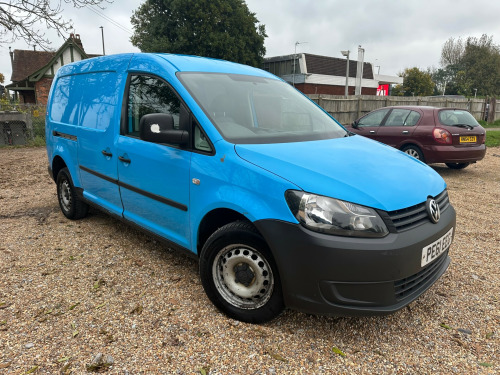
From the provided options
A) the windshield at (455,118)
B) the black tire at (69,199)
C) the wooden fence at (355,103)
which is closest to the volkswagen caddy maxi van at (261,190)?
the black tire at (69,199)

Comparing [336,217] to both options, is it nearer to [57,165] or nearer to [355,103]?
[57,165]

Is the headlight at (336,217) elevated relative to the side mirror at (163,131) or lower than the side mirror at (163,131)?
lower

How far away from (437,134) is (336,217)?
21.1 ft

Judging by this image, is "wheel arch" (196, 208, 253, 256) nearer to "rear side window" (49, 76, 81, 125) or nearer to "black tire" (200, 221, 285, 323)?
"black tire" (200, 221, 285, 323)

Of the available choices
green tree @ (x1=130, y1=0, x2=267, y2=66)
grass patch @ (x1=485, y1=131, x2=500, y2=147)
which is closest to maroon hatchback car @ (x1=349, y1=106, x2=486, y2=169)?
grass patch @ (x1=485, y1=131, x2=500, y2=147)

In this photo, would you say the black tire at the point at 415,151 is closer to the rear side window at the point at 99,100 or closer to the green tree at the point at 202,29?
the rear side window at the point at 99,100

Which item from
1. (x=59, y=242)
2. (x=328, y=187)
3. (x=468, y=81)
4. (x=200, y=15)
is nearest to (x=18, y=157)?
(x=59, y=242)

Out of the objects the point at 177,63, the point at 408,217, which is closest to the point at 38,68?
the point at 177,63

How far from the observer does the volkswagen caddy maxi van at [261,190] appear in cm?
215

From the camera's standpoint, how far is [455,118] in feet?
25.5

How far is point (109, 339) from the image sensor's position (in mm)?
2449

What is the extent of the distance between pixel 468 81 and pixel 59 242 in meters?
58.8

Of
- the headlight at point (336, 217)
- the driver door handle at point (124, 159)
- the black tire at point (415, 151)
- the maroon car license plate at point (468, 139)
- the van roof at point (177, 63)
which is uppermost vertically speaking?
the van roof at point (177, 63)

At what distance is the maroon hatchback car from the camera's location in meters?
7.53
